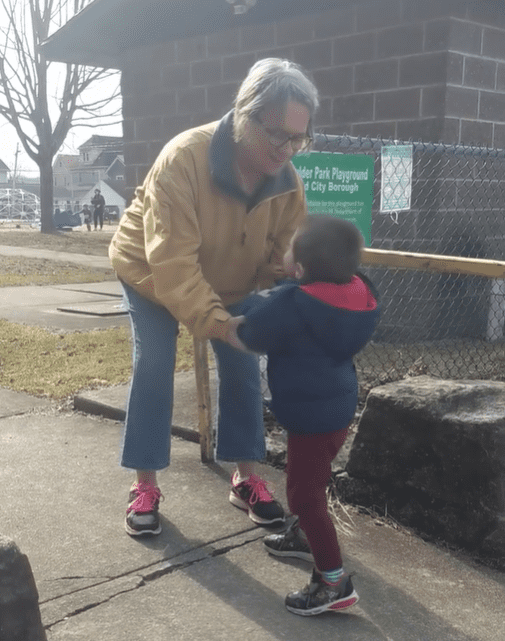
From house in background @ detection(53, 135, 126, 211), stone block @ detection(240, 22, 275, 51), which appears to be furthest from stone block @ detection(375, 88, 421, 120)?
house in background @ detection(53, 135, 126, 211)

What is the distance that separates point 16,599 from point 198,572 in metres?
1.01

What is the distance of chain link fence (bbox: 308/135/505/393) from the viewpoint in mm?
6598

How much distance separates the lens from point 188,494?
11.1ft

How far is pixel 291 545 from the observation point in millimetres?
2863

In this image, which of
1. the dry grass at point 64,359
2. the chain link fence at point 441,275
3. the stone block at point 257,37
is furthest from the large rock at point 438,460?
the stone block at point 257,37

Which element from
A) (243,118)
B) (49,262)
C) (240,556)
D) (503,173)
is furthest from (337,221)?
(49,262)

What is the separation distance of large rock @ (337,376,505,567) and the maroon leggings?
66 cm

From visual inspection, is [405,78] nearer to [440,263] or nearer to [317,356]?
[440,263]

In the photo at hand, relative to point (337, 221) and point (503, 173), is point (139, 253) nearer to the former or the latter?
point (337, 221)

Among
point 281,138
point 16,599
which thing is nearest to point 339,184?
point 281,138

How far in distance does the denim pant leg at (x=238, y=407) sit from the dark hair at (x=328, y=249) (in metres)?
0.93

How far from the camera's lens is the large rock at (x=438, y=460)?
2857 millimetres

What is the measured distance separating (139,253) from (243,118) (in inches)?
27.1

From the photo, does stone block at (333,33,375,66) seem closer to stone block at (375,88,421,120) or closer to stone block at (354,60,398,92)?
stone block at (354,60,398,92)
